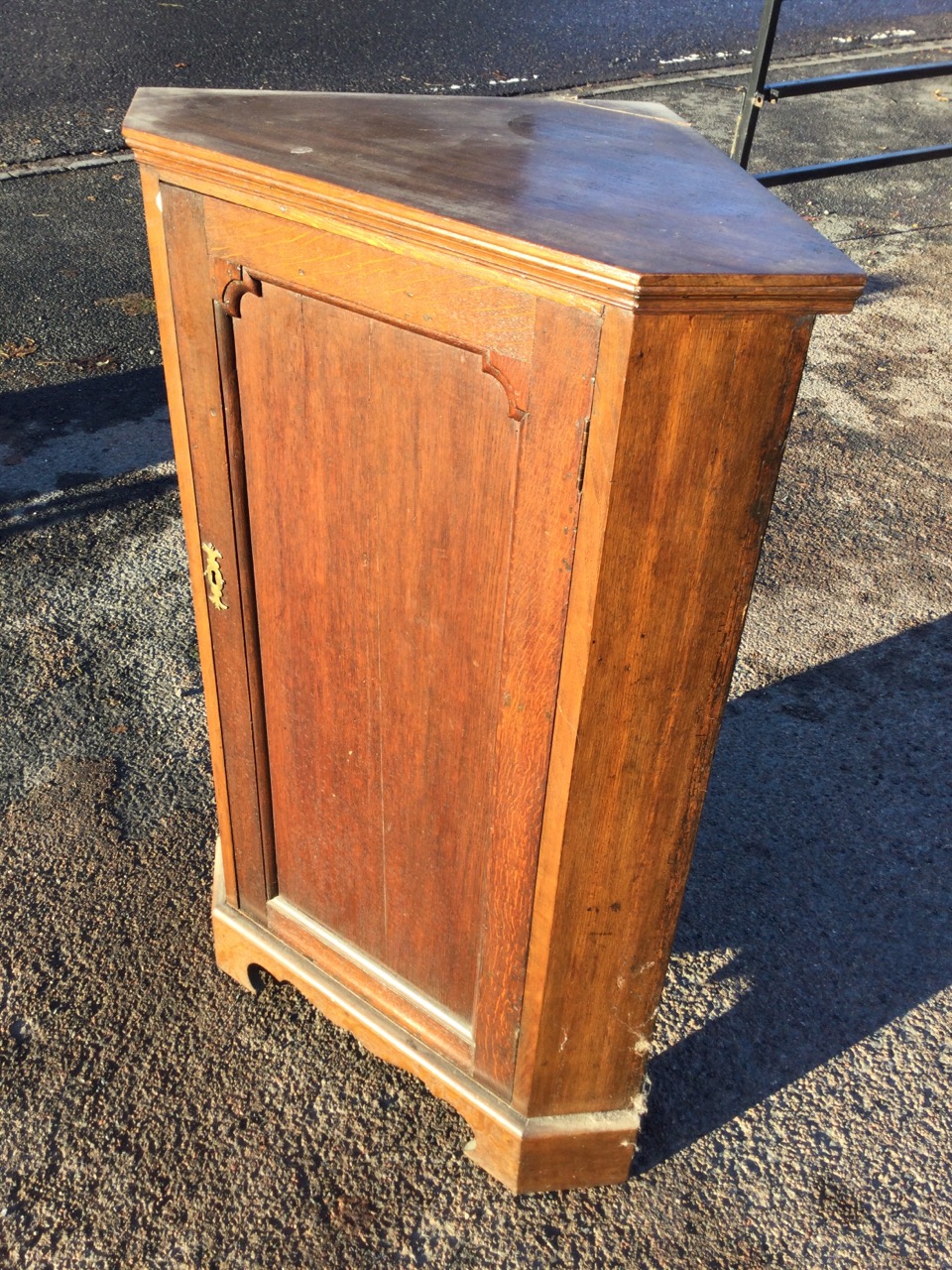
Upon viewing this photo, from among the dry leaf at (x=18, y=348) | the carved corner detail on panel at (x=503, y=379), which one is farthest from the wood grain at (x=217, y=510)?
the dry leaf at (x=18, y=348)

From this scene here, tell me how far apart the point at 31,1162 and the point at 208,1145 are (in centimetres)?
28

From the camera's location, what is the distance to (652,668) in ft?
4.47

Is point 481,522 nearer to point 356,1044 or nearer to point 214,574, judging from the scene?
point 214,574

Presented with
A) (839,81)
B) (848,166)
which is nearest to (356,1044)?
(839,81)

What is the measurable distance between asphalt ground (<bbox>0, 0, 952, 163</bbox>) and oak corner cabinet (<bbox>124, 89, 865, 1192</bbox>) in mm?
5278

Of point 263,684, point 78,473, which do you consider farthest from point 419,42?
point 263,684

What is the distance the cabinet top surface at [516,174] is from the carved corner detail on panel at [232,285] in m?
0.11

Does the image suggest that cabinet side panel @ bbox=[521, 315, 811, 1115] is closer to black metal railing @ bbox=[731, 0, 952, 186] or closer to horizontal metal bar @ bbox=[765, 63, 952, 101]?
black metal railing @ bbox=[731, 0, 952, 186]

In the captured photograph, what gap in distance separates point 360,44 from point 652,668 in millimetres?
8300

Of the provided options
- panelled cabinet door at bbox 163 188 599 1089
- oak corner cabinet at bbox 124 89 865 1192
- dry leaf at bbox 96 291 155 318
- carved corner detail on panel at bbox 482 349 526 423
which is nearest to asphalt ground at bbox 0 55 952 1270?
oak corner cabinet at bbox 124 89 865 1192

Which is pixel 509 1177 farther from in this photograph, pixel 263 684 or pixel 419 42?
pixel 419 42

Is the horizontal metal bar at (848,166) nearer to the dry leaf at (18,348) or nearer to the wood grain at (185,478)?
the dry leaf at (18,348)

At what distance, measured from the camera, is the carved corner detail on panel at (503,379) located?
1.23m

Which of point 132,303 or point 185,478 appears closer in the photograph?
point 185,478
